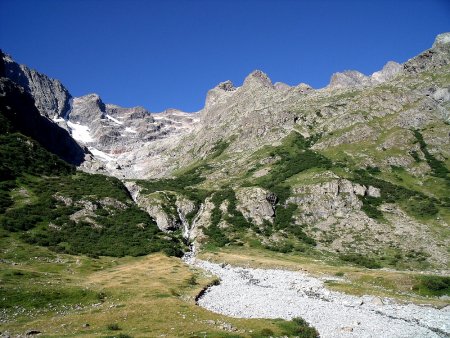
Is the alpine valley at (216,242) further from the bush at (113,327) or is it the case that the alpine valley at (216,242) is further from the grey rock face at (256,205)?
the bush at (113,327)

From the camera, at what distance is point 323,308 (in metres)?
59.1

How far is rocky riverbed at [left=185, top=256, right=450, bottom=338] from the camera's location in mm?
48125

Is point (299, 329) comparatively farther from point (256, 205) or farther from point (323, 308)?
point (256, 205)

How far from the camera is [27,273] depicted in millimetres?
67000

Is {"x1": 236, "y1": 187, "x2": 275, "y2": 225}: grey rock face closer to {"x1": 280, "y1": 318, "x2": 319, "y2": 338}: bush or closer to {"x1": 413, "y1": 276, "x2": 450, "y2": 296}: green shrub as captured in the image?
{"x1": 413, "y1": 276, "x2": 450, "y2": 296}: green shrub

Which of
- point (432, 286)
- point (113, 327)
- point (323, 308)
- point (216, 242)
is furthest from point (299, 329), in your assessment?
point (216, 242)

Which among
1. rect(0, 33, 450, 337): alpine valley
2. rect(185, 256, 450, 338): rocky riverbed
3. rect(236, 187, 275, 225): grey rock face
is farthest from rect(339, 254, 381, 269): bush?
rect(236, 187, 275, 225): grey rock face

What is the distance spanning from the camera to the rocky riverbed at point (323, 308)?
158 ft

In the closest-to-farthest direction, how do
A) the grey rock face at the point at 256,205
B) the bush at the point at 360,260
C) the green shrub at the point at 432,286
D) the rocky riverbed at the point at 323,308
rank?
the rocky riverbed at the point at 323,308 < the green shrub at the point at 432,286 < the bush at the point at 360,260 < the grey rock face at the point at 256,205

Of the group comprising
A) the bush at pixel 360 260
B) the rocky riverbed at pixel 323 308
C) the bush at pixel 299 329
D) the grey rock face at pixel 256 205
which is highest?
the grey rock face at pixel 256 205

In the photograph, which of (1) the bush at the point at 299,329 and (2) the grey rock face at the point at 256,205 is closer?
(1) the bush at the point at 299,329

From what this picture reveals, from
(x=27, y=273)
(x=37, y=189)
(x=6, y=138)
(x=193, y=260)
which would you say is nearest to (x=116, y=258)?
(x=193, y=260)

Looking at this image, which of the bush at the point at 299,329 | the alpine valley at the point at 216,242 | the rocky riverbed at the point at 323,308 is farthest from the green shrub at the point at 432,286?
the bush at the point at 299,329

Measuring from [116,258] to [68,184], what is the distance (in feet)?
190
